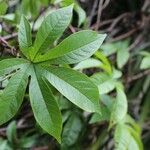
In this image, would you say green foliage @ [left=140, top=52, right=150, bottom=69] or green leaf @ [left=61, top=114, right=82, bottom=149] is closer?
green leaf @ [left=61, top=114, right=82, bottom=149]

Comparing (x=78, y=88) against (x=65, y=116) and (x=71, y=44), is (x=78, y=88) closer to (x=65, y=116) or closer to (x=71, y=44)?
(x=71, y=44)

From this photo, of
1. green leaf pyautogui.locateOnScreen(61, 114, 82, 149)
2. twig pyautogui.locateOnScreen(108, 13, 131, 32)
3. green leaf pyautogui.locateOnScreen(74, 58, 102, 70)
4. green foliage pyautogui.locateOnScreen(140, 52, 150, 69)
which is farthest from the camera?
twig pyautogui.locateOnScreen(108, 13, 131, 32)

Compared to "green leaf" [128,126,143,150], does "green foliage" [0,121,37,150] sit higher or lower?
higher

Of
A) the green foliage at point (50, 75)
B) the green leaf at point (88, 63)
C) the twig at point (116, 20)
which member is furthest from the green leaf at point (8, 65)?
the twig at point (116, 20)

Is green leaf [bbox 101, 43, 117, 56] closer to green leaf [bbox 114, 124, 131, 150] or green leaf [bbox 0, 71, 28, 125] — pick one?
green leaf [bbox 114, 124, 131, 150]

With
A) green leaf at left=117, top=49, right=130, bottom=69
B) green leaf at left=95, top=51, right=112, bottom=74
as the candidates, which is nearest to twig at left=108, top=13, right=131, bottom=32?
green leaf at left=117, top=49, right=130, bottom=69

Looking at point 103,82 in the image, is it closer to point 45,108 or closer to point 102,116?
point 102,116

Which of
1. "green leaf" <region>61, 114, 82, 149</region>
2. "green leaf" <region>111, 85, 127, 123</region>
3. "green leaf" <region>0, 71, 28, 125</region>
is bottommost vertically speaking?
"green leaf" <region>61, 114, 82, 149</region>
